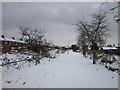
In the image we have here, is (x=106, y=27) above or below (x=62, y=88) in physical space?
above

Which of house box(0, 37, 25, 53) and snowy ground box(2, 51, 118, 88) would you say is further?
house box(0, 37, 25, 53)

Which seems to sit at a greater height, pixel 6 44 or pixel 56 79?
pixel 6 44

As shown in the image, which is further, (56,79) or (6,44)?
(6,44)

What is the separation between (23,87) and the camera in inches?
308

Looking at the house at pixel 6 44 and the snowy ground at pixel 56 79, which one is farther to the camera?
the house at pixel 6 44

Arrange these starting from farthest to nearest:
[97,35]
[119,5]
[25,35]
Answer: [25,35] < [97,35] < [119,5]

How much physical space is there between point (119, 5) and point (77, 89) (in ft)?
19.0

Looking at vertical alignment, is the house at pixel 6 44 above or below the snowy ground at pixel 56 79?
above

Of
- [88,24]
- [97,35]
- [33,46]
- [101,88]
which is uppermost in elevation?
[88,24]

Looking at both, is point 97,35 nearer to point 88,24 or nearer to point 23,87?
point 88,24

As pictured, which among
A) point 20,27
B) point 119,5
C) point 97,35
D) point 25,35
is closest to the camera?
point 119,5

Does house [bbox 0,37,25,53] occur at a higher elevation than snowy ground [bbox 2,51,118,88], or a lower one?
higher

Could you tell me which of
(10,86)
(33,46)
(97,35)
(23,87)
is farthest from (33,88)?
(33,46)

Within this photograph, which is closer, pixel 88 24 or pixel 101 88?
pixel 101 88
